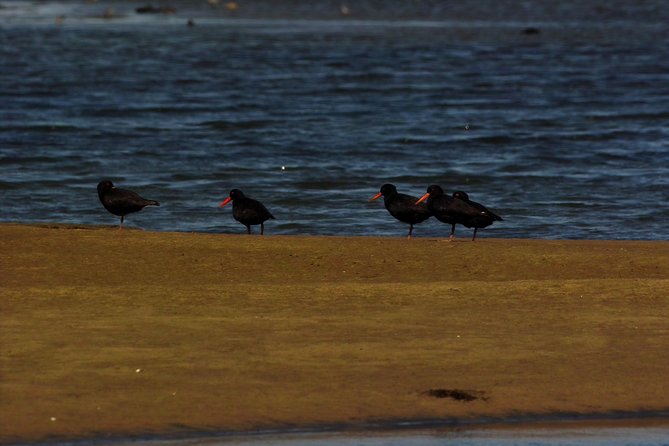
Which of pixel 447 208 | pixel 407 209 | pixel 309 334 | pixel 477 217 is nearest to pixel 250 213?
pixel 407 209

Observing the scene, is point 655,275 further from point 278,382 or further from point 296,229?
point 296,229

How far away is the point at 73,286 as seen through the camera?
479 inches

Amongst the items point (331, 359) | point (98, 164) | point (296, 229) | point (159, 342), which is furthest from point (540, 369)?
point (98, 164)

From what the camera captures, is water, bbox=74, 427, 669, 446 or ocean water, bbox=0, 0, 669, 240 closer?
water, bbox=74, 427, 669, 446

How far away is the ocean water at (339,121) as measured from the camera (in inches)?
833

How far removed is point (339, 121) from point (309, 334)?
20.9 metres

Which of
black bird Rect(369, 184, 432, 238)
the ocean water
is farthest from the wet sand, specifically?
the ocean water

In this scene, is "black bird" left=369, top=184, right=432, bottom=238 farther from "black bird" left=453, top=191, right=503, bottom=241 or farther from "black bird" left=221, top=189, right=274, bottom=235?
"black bird" left=221, top=189, right=274, bottom=235

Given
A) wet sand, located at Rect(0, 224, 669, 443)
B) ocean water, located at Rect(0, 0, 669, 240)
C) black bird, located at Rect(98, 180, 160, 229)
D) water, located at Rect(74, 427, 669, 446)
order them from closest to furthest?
water, located at Rect(74, 427, 669, 446), wet sand, located at Rect(0, 224, 669, 443), black bird, located at Rect(98, 180, 160, 229), ocean water, located at Rect(0, 0, 669, 240)

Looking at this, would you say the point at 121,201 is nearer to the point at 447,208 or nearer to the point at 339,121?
the point at 447,208

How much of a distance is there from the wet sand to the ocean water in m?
5.27

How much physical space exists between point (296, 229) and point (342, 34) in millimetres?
34085

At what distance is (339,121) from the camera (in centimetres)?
3120

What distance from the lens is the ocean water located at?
69.4 ft
